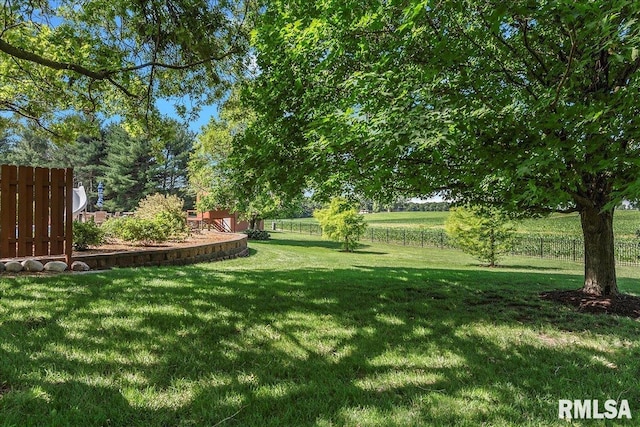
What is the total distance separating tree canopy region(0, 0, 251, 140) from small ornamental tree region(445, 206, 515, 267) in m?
11.3

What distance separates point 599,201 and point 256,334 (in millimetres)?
4865

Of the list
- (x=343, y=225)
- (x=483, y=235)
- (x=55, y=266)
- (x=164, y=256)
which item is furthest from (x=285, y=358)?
(x=343, y=225)

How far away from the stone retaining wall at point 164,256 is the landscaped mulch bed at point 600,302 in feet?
25.9

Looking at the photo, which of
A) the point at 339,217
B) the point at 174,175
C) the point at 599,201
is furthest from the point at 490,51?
the point at 174,175

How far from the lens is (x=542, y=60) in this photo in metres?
4.38

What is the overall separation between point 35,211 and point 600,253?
28.2 feet

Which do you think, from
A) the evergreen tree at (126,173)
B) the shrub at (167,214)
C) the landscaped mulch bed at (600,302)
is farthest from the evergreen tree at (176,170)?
the landscaped mulch bed at (600,302)

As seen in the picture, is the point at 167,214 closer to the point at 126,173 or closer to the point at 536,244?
the point at 536,244

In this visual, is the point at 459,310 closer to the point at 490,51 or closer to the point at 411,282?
the point at 411,282

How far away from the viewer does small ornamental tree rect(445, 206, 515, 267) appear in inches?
587

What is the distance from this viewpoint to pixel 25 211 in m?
5.50

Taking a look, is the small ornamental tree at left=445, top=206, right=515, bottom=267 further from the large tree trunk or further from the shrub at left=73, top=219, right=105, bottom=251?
the shrub at left=73, top=219, right=105, bottom=251

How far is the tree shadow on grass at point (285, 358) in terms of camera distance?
2096 millimetres

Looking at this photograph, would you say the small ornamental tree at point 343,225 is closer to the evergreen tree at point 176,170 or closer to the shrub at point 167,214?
the shrub at point 167,214
